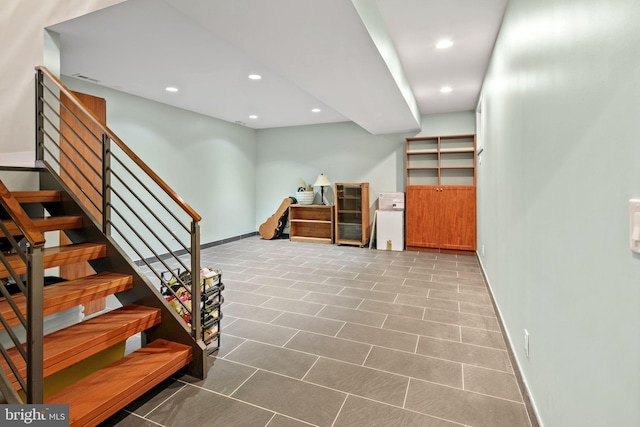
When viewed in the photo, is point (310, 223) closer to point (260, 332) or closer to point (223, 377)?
point (260, 332)

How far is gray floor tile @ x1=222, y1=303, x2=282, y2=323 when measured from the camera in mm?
3080

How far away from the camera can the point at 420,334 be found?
8.89 ft

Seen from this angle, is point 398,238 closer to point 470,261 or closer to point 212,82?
point 470,261

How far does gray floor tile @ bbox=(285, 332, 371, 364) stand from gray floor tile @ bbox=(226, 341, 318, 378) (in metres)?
0.09

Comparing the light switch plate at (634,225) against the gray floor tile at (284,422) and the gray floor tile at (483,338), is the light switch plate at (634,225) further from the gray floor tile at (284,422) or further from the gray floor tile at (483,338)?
the gray floor tile at (483,338)

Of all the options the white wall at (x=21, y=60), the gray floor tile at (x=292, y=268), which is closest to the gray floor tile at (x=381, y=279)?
the gray floor tile at (x=292, y=268)

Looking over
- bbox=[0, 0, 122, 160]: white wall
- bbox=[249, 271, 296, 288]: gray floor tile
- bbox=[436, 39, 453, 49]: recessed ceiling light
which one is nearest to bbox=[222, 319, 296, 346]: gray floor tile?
bbox=[249, 271, 296, 288]: gray floor tile

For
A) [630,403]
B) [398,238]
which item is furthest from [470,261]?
[630,403]

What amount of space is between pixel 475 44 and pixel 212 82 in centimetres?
315

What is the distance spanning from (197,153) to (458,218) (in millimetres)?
4907

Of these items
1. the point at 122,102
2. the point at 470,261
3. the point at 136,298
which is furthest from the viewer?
the point at 470,261

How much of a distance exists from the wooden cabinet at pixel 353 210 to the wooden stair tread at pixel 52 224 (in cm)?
485

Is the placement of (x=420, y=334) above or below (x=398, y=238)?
below

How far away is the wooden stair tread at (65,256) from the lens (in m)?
1.95
